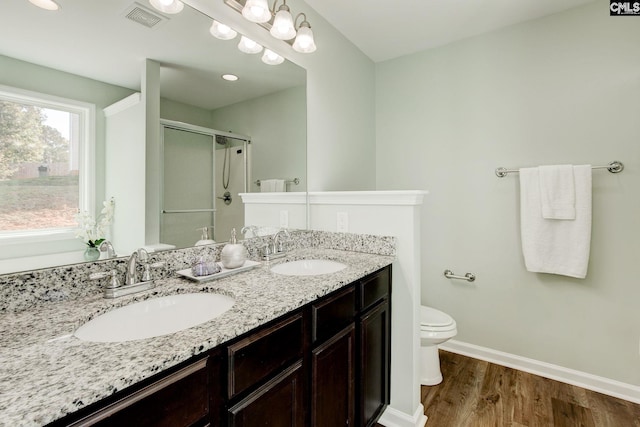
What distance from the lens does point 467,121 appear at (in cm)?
234

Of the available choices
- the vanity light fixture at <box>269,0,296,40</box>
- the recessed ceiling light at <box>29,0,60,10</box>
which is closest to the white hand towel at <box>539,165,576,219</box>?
the vanity light fixture at <box>269,0,296,40</box>

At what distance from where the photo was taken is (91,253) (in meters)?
1.02

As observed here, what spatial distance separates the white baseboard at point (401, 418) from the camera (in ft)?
5.22

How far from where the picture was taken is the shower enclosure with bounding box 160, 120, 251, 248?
4.17 feet

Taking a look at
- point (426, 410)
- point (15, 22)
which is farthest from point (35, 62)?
point (426, 410)

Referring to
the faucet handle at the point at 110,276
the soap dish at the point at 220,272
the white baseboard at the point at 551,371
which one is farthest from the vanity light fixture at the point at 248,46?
the white baseboard at the point at 551,371

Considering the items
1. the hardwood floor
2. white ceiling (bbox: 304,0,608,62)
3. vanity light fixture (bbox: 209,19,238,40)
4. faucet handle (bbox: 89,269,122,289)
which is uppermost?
white ceiling (bbox: 304,0,608,62)

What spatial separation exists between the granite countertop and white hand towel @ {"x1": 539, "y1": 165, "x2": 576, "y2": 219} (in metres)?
1.74

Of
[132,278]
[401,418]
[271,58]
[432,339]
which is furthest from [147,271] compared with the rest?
[432,339]

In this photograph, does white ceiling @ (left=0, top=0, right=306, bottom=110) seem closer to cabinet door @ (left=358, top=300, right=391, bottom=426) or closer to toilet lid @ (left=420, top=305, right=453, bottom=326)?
cabinet door @ (left=358, top=300, right=391, bottom=426)

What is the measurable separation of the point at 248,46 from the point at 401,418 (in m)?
2.16

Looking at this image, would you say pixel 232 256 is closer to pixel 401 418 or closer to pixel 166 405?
pixel 166 405

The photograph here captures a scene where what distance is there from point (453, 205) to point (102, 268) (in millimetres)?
2307

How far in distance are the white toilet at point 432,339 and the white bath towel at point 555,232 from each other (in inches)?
28.1
